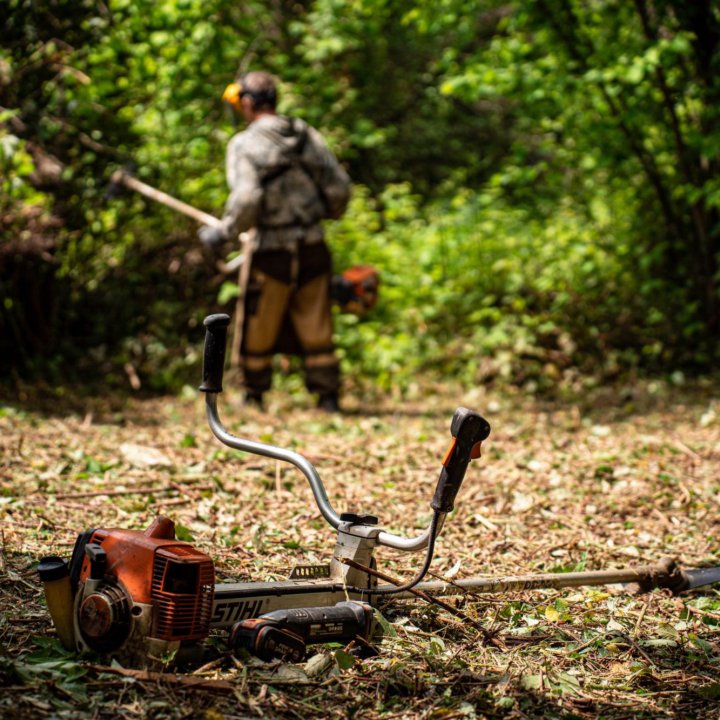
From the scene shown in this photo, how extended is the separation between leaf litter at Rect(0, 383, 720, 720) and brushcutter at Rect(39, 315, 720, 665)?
0.24 ft

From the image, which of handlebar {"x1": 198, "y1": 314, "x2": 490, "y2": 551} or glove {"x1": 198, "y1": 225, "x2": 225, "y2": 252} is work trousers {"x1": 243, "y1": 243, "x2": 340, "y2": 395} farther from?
handlebar {"x1": 198, "y1": 314, "x2": 490, "y2": 551}

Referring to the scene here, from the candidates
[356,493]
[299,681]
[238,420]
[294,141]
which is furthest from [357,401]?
[299,681]

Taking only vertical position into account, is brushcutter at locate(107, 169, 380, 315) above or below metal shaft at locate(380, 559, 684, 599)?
above

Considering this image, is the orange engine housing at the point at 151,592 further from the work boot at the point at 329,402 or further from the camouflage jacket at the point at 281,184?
the work boot at the point at 329,402

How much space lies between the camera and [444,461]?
235 centimetres

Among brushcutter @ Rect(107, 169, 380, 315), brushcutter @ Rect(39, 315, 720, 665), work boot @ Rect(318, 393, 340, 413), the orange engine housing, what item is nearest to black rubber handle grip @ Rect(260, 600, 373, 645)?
brushcutter @ Rect(39, 315, 720, 665)

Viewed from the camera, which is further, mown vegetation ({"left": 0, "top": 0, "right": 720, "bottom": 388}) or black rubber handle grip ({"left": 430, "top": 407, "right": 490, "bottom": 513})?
mown vegetation ({"left": 0, "top": 0, "right": 720, "bottom": 388})

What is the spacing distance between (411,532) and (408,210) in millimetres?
6194

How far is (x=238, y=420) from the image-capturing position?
6.44m

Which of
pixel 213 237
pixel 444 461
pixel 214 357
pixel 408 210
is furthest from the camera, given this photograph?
pixel 408 210

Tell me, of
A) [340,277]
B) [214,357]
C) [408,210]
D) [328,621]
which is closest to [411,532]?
[328,621]

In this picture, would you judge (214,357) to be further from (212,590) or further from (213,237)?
(213,237)

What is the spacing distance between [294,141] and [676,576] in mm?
4460

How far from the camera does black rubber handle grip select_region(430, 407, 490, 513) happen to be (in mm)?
2285
